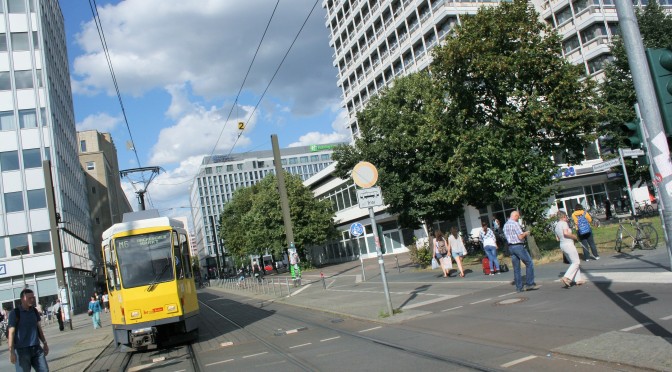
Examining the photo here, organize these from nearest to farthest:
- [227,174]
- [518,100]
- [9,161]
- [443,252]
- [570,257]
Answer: [570,257]
[518,100]
[443,252]
[9,161]
[227,174]

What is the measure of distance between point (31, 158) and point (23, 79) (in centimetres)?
666

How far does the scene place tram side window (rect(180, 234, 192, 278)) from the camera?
44.9 feet

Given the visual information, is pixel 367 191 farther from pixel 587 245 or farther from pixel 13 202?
pixel 13 202

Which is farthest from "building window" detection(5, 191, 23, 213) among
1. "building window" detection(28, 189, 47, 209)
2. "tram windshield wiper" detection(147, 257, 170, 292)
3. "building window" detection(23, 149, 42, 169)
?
"tram windshield wiper" detection(147, 257, 170, 292)

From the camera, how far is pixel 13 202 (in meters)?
42.6

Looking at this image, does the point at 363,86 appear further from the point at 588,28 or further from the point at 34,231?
the point at 34,231

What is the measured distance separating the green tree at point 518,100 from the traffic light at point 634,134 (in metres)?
11.5

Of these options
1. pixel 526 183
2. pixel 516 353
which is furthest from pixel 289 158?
pixel 516 353

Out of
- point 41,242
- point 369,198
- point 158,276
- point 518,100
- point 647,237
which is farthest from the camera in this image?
point 41,242

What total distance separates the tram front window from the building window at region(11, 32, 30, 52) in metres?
39.9

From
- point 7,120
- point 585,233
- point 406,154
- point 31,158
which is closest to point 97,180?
point 7,120

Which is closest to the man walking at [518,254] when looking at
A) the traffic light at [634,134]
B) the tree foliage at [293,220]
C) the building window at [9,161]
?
the traffic light at [634,134]

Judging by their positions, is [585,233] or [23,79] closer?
[585,233]

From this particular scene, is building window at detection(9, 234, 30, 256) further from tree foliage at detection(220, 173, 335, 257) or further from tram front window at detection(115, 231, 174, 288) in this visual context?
tram front window at detection(115, 231, 174, 288)
